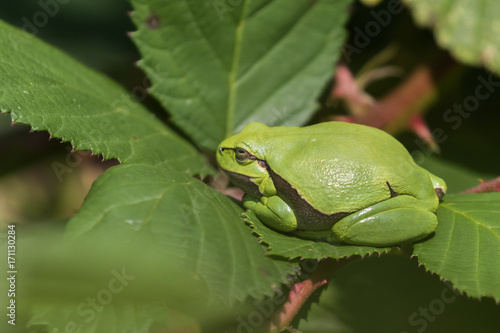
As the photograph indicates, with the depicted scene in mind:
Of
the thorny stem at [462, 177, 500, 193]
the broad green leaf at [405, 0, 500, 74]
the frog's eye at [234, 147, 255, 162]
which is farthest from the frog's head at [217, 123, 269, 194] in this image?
the broad green leaf at [405, 0, 500, 74]

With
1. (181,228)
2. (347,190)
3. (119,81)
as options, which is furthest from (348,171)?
(119,81)

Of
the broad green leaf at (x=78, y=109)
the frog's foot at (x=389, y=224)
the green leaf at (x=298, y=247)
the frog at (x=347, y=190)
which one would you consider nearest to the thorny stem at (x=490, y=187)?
the frog at (x=347, y=190)

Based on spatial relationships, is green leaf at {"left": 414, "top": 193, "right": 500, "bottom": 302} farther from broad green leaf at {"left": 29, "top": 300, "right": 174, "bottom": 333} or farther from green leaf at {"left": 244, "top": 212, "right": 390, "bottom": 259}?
broad green leaf at {"left": 29, "top": 300, "right": 174, "bottom": 333}

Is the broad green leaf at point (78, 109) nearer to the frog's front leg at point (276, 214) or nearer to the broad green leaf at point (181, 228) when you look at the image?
the broad green leaf at point (181, 228)

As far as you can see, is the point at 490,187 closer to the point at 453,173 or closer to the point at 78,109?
the point at 453,173

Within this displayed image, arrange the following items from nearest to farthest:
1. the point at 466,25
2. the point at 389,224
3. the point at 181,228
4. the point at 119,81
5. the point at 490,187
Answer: the point at 181,228 → the point at 389,224 → the point at 490,187 → the point at 466,25 → the point at 119,81

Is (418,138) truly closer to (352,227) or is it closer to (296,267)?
(352,227)
